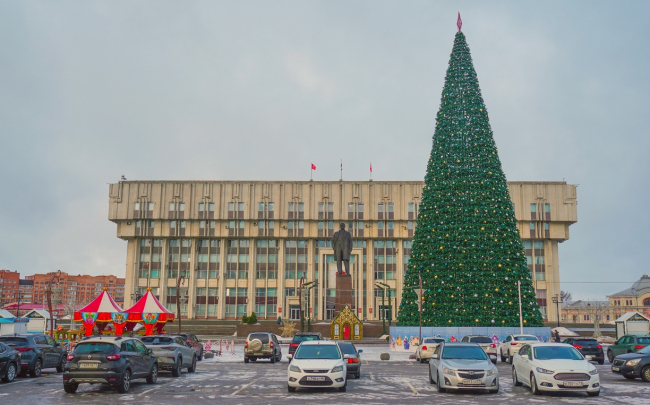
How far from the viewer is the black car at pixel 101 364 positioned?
15.8 metres

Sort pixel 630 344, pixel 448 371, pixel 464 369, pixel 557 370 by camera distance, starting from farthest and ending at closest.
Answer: pixel 630 344 < pixel 448 371 < pixel 464 369 < pixel 557 370

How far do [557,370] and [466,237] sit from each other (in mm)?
23622

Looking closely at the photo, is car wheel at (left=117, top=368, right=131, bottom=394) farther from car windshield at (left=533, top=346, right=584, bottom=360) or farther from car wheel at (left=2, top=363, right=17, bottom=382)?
car windshield at (left=533, top=346, right=584, bottom=360)

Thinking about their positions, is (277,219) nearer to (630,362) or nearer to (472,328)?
(472,328)

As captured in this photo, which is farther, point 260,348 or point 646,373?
point 260,348

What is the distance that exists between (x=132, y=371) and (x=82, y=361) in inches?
59.0

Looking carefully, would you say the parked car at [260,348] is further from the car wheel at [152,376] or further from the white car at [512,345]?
the white car at [512,345]

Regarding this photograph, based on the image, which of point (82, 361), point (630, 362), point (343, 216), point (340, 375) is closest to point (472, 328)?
point (630, 362)

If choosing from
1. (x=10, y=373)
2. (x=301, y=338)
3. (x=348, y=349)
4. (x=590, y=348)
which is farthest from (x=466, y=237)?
(x=10, y=373)

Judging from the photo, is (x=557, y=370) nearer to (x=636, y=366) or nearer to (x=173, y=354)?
(x=636, y=366)

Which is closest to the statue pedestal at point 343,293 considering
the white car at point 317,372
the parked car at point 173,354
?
the parked car at point 173,354

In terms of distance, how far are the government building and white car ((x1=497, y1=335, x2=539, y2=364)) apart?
52824 mm

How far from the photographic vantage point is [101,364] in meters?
15.9

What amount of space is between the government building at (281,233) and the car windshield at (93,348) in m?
67.0
